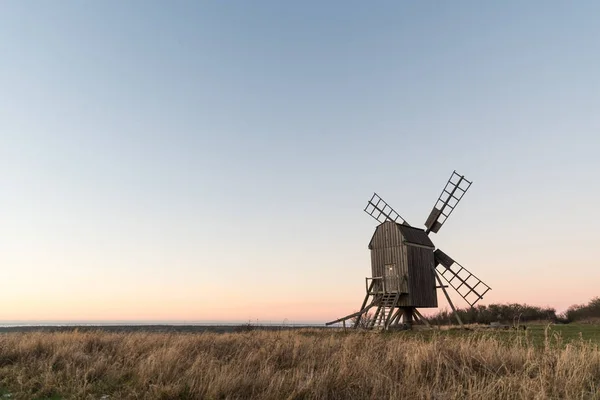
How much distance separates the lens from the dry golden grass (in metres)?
7.31

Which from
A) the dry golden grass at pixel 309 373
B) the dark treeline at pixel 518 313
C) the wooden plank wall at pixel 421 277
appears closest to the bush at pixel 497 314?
the dark treeline at pixel 518 313

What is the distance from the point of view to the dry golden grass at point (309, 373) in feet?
24.0

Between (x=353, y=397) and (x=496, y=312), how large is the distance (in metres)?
44.1

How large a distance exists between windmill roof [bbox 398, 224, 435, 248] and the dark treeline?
→ 13579mm

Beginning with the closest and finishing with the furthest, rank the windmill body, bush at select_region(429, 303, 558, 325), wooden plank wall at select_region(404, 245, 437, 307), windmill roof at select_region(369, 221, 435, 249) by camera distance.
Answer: the windmill body → wooden plank wall at select_region(404, 245, 437, 307) → windmill roof at select_region(369, 221, 435, 249) → bush at select_region(429, 303, 558, 325)

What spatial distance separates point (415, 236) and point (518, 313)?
2140 centimetres

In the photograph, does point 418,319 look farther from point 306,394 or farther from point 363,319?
point 306,394

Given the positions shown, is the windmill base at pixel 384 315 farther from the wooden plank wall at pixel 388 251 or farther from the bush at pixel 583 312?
the bush at pixel 583 312

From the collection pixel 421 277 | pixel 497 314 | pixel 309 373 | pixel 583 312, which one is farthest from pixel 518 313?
pixel 309 373

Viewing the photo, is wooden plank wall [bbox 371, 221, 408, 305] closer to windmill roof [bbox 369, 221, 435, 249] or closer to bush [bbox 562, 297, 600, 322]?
windmill roof [bbox 369, 221, 435, 249]

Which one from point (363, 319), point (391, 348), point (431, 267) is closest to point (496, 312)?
point (431, 267)

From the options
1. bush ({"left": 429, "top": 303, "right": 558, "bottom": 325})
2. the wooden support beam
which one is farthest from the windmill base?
bush ({"left": 429, "top": 303, "right": 558, "bottom": 325})

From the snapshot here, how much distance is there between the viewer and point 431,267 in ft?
106

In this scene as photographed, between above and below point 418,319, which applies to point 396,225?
above
